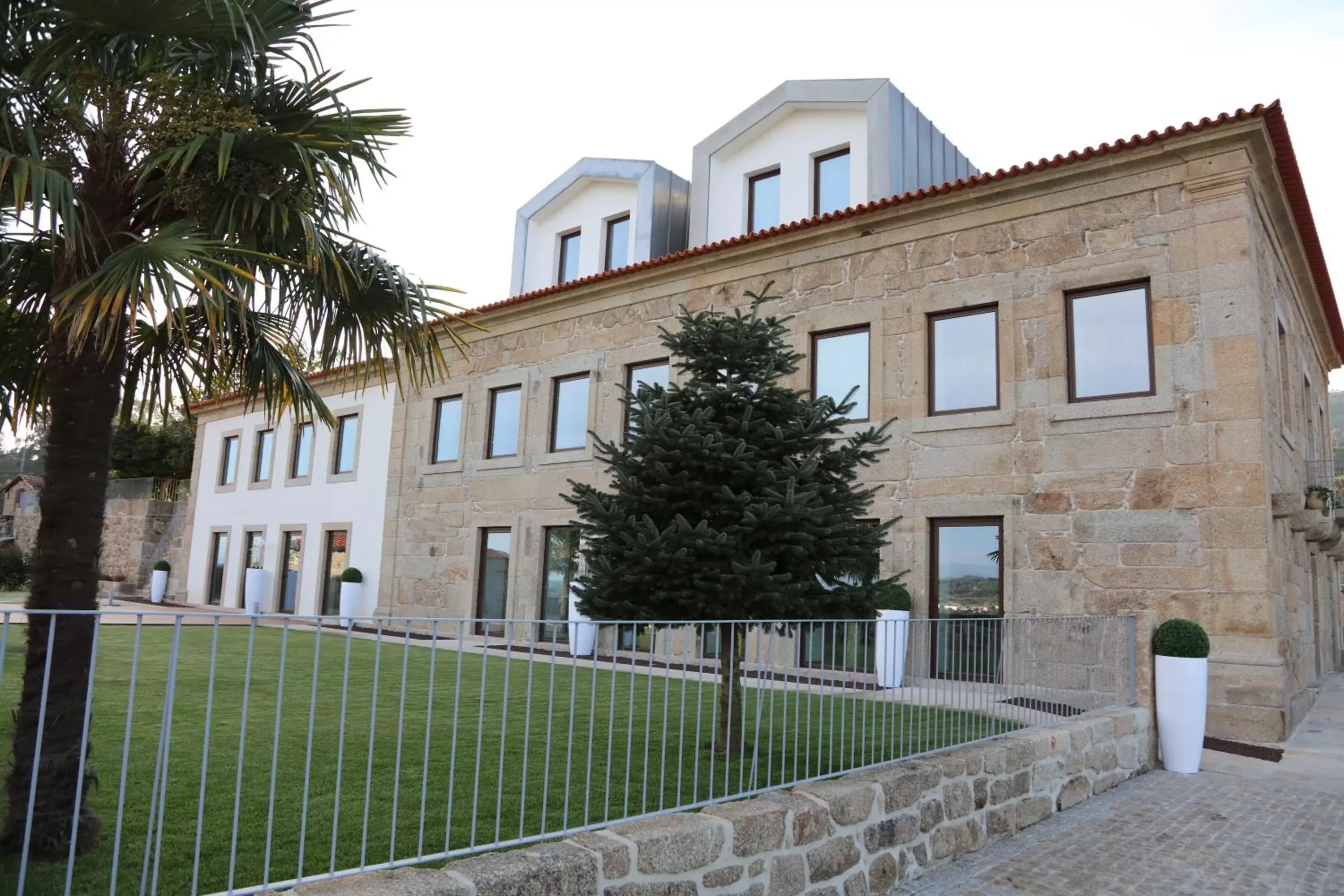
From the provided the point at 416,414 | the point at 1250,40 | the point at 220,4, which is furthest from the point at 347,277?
the point at 416,414

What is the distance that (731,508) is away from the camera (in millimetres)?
5965

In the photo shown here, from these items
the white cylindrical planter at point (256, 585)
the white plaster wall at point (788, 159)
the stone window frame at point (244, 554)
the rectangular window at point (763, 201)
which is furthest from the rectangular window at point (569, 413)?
the stone window frame at point (244, 554)

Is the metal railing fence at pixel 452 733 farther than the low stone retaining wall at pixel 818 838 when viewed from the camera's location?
Yes

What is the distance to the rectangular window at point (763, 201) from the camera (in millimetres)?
15625

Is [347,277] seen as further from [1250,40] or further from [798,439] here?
[1250,40]

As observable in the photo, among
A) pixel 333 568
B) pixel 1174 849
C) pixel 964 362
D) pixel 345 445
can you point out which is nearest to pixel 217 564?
pixel 333 568

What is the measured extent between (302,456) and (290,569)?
2.91m

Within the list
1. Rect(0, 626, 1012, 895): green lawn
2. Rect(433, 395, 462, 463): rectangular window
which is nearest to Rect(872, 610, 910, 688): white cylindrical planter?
Rect(0, 626, 1012, 895): green lawn

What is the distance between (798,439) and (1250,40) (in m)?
8.47

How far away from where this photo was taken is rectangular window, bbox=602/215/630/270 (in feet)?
57.9

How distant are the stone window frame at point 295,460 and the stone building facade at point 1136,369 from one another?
11237 millimetres

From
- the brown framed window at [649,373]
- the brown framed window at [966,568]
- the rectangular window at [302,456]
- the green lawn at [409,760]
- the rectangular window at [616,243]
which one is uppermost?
the rectangular window at [616,243]

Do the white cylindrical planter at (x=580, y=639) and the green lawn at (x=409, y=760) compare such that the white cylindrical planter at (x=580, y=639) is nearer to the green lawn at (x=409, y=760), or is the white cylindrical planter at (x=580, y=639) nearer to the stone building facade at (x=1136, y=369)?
the green lawn at (x=409, y=760)

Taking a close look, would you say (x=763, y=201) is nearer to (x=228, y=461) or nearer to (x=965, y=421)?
(x=965, y=421)
